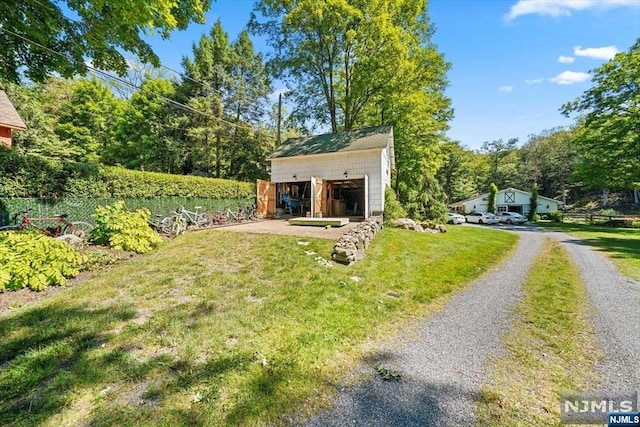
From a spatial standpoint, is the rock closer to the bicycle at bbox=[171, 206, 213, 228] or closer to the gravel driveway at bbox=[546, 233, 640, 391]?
the bicycle at bbox=[171, 206, 213, 228]

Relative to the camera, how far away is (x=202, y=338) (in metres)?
3.47

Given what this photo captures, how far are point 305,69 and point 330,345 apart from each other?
21767 mm

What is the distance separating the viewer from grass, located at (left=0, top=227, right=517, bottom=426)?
2414 mm

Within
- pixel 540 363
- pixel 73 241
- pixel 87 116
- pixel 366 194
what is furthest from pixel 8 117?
pixel 540 363

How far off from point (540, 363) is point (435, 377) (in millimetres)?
1391

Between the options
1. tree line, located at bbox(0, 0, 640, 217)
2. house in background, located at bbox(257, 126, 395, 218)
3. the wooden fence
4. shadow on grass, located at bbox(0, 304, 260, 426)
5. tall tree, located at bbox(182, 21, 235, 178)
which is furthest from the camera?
the wooden fence

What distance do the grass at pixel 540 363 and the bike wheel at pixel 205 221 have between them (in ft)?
39.6

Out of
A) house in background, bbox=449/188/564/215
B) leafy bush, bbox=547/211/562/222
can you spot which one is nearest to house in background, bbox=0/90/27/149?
→ leafy bush, bbox=547/211/562/222

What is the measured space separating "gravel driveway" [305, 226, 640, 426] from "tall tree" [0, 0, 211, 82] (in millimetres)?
7328

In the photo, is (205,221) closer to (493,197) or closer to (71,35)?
(71,35)

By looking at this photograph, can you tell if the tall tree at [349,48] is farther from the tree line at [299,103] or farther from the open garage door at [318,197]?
the open garage door at [318,197]

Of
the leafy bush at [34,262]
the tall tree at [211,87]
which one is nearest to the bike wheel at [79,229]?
the leafy bush at [34,262]

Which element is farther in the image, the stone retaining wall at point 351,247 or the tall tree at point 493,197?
the tall tree at point 493,197

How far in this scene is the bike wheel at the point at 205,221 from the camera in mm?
12479
